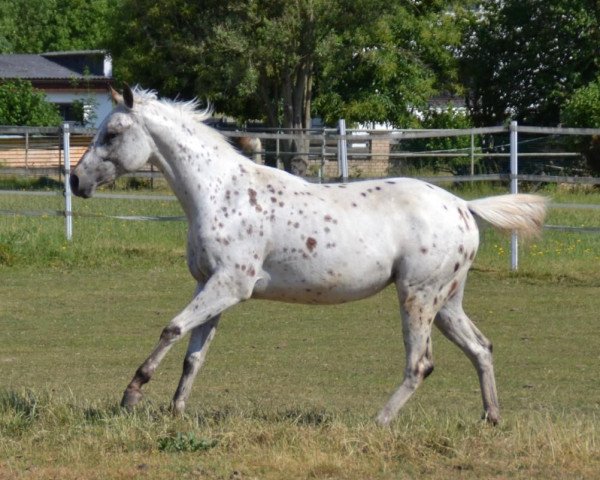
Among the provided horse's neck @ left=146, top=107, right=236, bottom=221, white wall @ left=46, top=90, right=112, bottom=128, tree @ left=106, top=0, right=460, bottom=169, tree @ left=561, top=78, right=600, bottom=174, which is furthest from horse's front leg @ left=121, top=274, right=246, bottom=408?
white wall @ left=46, top=90, right=112, bottom=128

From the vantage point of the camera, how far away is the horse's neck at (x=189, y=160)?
7.72 meters

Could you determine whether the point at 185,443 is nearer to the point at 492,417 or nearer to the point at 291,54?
the point at 492,417

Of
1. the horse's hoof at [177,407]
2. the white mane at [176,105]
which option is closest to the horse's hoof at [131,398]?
the horse's hoof at [177,407]

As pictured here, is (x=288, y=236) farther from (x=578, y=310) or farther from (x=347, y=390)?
(x=578, y=310)

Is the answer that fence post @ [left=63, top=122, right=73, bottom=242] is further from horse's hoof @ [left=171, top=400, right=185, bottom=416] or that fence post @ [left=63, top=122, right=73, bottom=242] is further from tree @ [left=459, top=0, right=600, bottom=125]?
tree @ [left=459, top=0, right=600, bottom=125]

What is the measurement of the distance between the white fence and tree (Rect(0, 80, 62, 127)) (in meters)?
3.85

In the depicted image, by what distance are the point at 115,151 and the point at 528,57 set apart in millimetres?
32599

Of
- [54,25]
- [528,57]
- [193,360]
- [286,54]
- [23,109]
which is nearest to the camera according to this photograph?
[193,360]

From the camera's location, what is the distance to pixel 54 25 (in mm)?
82188

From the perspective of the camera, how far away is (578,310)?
14.1m

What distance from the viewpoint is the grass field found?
21.6 ft

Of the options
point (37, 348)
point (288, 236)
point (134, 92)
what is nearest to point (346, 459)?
point (288, 236)

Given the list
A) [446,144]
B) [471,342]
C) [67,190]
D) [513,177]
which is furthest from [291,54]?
[471,342]

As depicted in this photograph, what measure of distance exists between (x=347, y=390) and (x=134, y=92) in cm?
317
